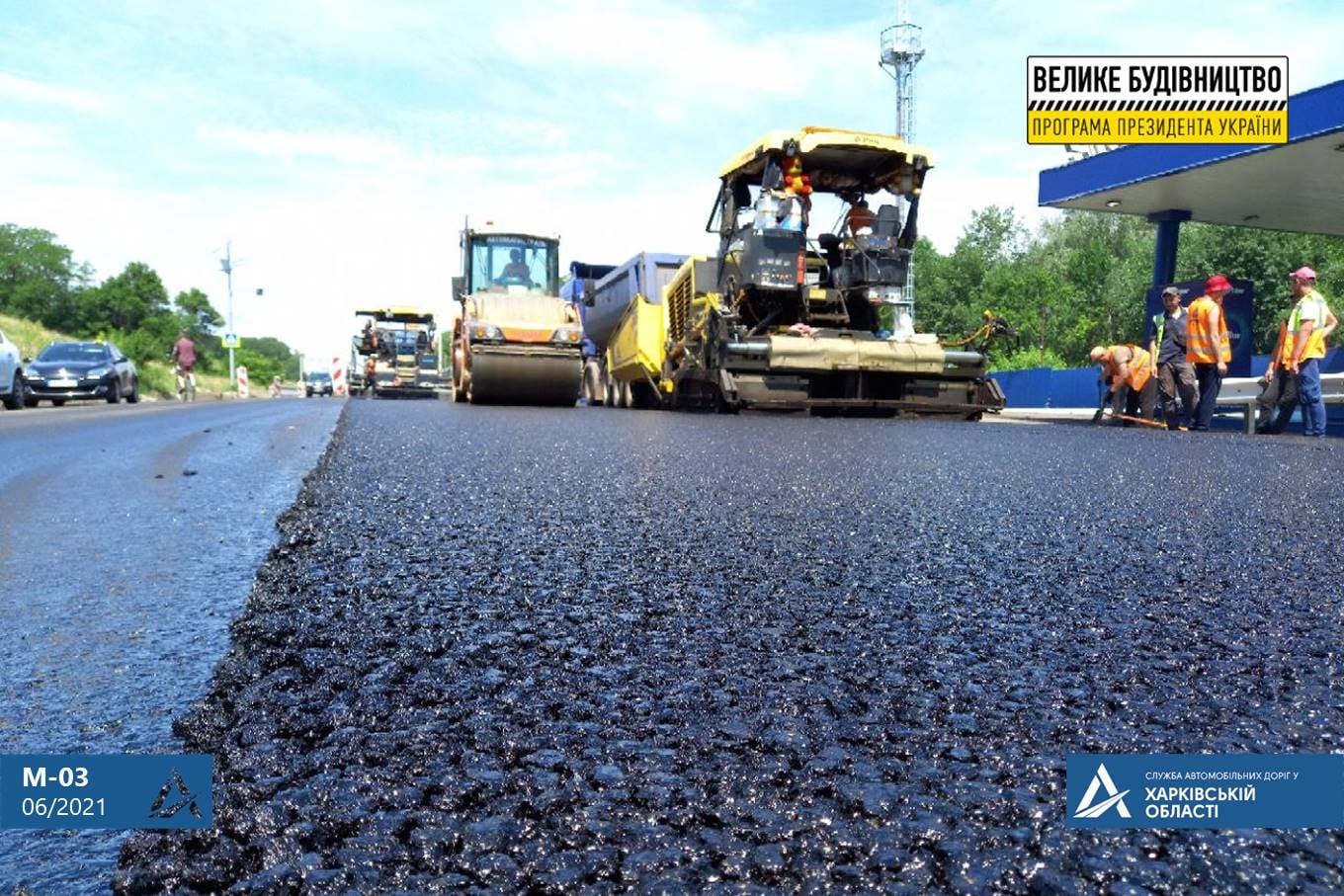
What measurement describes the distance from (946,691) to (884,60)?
43465mm

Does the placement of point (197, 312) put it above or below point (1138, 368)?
above

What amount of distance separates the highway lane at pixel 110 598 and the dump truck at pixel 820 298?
657 centimetres

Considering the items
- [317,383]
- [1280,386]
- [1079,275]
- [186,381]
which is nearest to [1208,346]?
[1280,386]

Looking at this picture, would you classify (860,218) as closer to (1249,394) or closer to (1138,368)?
(1138,368)

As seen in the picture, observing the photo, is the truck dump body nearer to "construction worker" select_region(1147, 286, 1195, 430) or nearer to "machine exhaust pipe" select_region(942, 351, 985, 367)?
"machine exhaust pipe" select_region(942, 351, 985, 367)

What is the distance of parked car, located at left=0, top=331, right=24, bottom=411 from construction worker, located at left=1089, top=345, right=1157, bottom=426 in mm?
17971

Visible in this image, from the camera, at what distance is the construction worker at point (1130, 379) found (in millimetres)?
13016

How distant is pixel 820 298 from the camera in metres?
12.2

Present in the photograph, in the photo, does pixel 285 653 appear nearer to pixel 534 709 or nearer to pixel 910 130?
pixel 534 709

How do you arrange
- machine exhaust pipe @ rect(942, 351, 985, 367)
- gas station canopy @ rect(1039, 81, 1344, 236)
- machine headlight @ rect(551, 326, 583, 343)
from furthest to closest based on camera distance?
1. machine headlight @ rect(551, 326, 583, 343)
2. gas station canopy @ rect(1039, 81, 1344, 236)
3. machine exhaust pipe @ rect(942, 351, 985, 367)

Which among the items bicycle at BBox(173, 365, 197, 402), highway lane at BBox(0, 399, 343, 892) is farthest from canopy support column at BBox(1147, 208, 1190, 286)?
bicycle at BBox(173, 365, 197, 402)

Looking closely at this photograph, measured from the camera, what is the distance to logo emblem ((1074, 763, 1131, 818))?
1039 millimetres

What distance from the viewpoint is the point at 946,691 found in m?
1.46

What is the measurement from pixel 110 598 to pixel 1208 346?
36.4 ft
